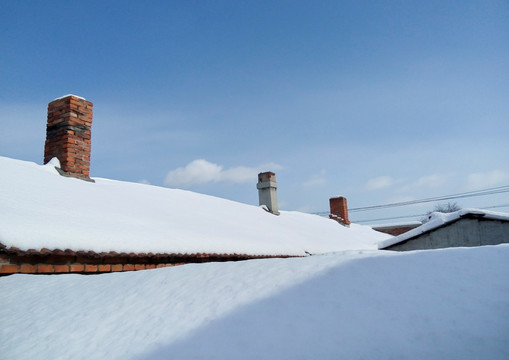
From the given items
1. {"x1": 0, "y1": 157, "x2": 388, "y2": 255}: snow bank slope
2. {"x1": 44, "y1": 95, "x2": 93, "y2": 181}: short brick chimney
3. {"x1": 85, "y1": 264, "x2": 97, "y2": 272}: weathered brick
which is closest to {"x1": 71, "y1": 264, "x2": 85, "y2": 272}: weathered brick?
{"x1": 85, "y1": 264, "x2": 97, "y2": 272}: weathered brick

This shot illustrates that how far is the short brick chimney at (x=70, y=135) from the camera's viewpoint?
8445mm

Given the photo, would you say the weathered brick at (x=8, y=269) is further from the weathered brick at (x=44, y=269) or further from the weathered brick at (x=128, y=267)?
the weathered brick at (x=128, y=267)

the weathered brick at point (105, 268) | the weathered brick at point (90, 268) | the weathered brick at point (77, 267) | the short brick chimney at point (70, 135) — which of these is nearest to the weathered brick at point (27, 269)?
the weathered brick at point (77, 267)

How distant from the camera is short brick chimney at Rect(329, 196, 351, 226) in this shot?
1992 centimetres

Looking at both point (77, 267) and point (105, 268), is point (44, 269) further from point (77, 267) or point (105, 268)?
point (105, 268)

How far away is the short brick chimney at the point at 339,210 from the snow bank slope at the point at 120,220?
7.72m

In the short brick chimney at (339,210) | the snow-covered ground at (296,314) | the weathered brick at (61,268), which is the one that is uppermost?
the short brick chimney at (339,210)

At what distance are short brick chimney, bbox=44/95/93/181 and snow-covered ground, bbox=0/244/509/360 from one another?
5353 mm

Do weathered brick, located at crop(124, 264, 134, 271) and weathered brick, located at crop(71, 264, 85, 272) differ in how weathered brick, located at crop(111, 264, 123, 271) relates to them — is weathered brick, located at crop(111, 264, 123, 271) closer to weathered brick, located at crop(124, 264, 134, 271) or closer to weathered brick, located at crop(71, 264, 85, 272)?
weathered brick, located at crop(124, 264, 134, 271)

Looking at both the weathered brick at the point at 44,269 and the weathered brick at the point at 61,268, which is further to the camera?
the weathered brick at the point at 61,268

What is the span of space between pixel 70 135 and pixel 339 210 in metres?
14.6

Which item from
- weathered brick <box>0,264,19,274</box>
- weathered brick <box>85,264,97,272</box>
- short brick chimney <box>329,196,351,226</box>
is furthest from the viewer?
short brick chimney <box>329,196,351,226</box>

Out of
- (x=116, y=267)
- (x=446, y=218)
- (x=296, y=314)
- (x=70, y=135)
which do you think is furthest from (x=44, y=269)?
(x=446, y=218)

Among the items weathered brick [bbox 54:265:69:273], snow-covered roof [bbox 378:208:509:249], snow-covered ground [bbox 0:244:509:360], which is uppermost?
snow-covered roof [bbox 378:208:509:249]
